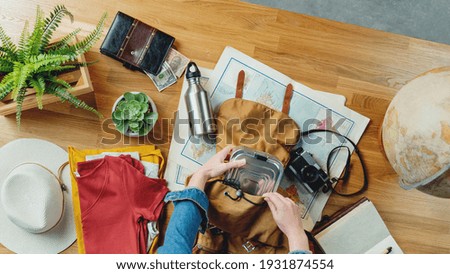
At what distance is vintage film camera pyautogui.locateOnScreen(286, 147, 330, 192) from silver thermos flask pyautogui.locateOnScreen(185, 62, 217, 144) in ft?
0.87

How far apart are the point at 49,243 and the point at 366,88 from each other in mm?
1058

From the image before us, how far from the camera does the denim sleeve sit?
3.39 feet

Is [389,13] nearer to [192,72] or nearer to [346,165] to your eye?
[346,165]

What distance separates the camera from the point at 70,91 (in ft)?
3.79

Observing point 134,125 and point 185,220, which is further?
point 134,125

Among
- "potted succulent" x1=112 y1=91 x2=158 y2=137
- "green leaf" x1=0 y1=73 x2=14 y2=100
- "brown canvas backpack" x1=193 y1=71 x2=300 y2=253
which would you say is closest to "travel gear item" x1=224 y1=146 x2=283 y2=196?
"brown canvas backpack" x1=193 y1=71 x2=300 y2=253

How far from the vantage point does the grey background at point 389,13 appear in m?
1.61

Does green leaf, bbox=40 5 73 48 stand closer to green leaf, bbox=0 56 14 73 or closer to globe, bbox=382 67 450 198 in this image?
green leaf, bbox=0 56 14 73

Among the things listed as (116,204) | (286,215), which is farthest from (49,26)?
(286,215)

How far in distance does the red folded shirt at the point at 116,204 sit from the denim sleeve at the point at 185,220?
0.15m

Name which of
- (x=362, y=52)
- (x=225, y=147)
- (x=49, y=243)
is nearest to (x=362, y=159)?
(x=362, y=52)

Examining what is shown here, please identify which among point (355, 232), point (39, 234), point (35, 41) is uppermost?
point (35, 41)

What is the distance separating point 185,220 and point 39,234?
48cm
